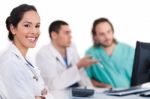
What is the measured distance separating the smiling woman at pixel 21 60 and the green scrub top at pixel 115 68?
4.53 feet

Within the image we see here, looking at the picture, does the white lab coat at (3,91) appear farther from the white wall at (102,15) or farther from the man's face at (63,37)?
the white wall at (102,15)

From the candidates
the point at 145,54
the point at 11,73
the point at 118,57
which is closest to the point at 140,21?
the point at 118,57

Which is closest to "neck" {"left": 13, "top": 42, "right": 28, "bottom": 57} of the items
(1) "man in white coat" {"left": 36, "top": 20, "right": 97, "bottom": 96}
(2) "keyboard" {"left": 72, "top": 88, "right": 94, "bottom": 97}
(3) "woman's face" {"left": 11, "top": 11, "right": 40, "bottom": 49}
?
(3) "woman's face" {"left": 11, "top": 11, "right": 40, "bottom": 49}

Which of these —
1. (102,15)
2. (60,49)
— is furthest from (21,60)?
(102,15)

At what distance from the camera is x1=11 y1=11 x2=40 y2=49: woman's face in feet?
6.61

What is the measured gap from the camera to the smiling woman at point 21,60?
6.01 feet

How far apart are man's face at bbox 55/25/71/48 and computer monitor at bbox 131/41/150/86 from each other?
3.74 ft

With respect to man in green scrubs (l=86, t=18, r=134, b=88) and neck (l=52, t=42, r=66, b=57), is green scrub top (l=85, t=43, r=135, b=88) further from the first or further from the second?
neck (l=52, t=42, r=66, b=57)

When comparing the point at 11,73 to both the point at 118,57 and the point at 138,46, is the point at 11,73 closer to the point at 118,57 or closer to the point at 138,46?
the point at 138,46

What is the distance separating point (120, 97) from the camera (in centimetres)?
215

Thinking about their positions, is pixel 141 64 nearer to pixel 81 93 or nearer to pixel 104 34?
pixel 81 93

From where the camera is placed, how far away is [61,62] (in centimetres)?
312

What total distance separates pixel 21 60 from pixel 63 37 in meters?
1.32

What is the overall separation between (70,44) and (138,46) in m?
1.30
